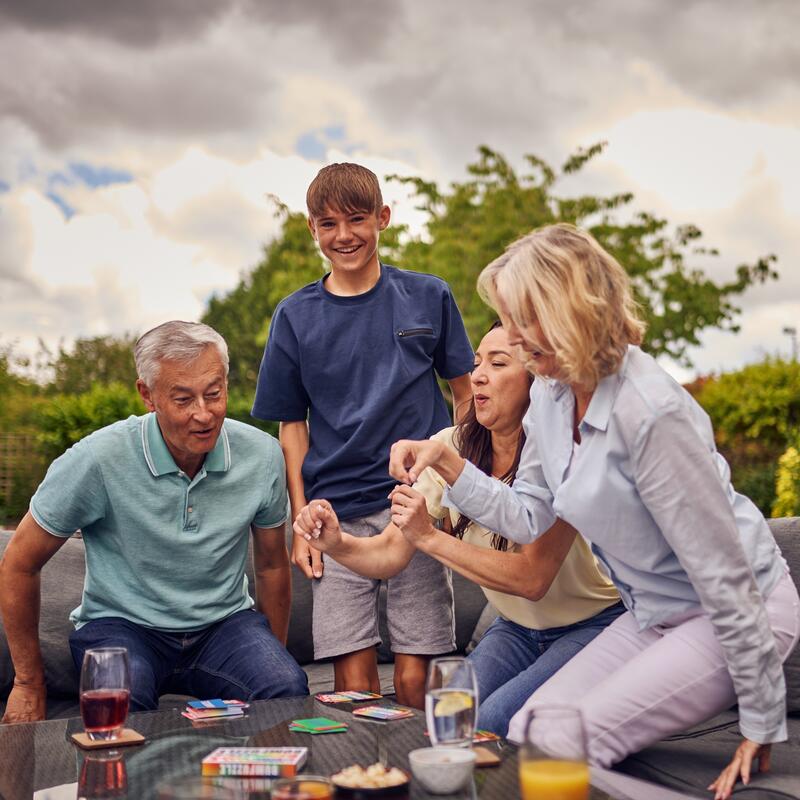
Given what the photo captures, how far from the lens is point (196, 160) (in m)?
32.4

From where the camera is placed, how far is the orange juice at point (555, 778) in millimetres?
1649

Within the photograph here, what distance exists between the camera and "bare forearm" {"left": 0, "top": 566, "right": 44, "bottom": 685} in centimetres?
327

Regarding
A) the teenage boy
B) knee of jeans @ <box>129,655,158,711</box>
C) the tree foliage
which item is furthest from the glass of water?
the tree foliage

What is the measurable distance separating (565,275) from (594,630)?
1191 mm

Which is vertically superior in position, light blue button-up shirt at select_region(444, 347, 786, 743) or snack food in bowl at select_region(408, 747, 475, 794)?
light blue button-up shirt at select_region(444, 347, 786, 743)

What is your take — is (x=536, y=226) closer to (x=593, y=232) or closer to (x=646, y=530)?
(x=593, y=232)

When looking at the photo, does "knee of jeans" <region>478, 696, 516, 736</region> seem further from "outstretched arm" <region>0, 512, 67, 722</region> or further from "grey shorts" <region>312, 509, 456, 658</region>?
"outstretched arm" <region>0, 512, 67, 722</region>

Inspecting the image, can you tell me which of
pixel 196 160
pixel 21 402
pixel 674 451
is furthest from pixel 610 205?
pixel 196 160

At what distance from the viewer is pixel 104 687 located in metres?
2.24

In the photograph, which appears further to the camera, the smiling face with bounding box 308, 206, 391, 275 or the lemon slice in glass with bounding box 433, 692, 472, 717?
the smiling face with bounding box 308, 206, 391, 275

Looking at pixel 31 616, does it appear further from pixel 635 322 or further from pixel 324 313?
pixel 635 322

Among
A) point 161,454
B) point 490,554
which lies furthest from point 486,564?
point 161,454

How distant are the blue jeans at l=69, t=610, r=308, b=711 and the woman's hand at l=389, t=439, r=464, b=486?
2.92 ft

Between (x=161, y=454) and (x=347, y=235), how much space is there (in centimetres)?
94
